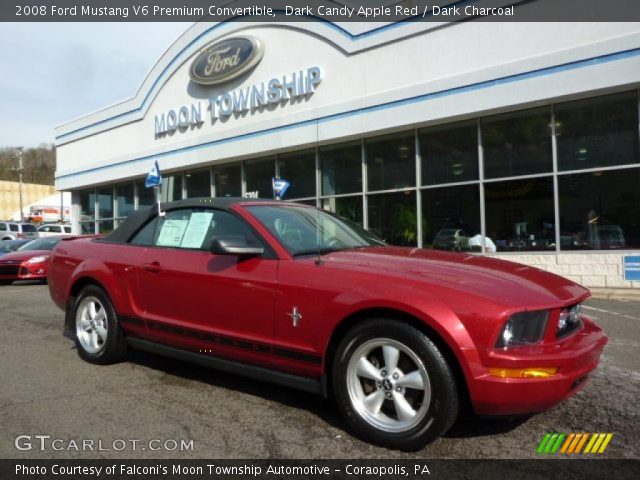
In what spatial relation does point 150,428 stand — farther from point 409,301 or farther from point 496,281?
point 496,281

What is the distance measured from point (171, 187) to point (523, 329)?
1753 centimetres

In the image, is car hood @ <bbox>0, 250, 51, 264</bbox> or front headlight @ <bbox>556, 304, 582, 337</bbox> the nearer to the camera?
front headlight @ <bbox>556, 304, 582, 337</bbox>

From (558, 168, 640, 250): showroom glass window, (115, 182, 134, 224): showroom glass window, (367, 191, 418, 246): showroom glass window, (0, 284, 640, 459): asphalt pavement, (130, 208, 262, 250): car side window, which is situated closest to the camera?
(0, 284, 640, 459): asphalt pavement

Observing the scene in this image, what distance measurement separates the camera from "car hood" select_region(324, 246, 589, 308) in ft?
9.35

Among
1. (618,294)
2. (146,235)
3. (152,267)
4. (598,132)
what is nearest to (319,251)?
(152,267)

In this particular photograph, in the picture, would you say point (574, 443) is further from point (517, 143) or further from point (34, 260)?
point (34, 260)

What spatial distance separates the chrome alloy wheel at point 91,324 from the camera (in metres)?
4.69

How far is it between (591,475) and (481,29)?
10295mm

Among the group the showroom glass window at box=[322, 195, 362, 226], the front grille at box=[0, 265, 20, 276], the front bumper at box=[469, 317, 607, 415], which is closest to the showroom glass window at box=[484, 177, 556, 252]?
the showroom glass window at box=[322, 195, 362, 226]

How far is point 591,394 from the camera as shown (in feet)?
12.5

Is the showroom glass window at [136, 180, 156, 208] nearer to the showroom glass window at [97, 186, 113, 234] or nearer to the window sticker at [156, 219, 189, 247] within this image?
the showroom glass window at [97, 186, 113, 234]

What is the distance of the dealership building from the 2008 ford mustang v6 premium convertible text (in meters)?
7.48

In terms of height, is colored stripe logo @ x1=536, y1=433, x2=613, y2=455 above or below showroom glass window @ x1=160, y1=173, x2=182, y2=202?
below

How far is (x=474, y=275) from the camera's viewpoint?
3086 mm
